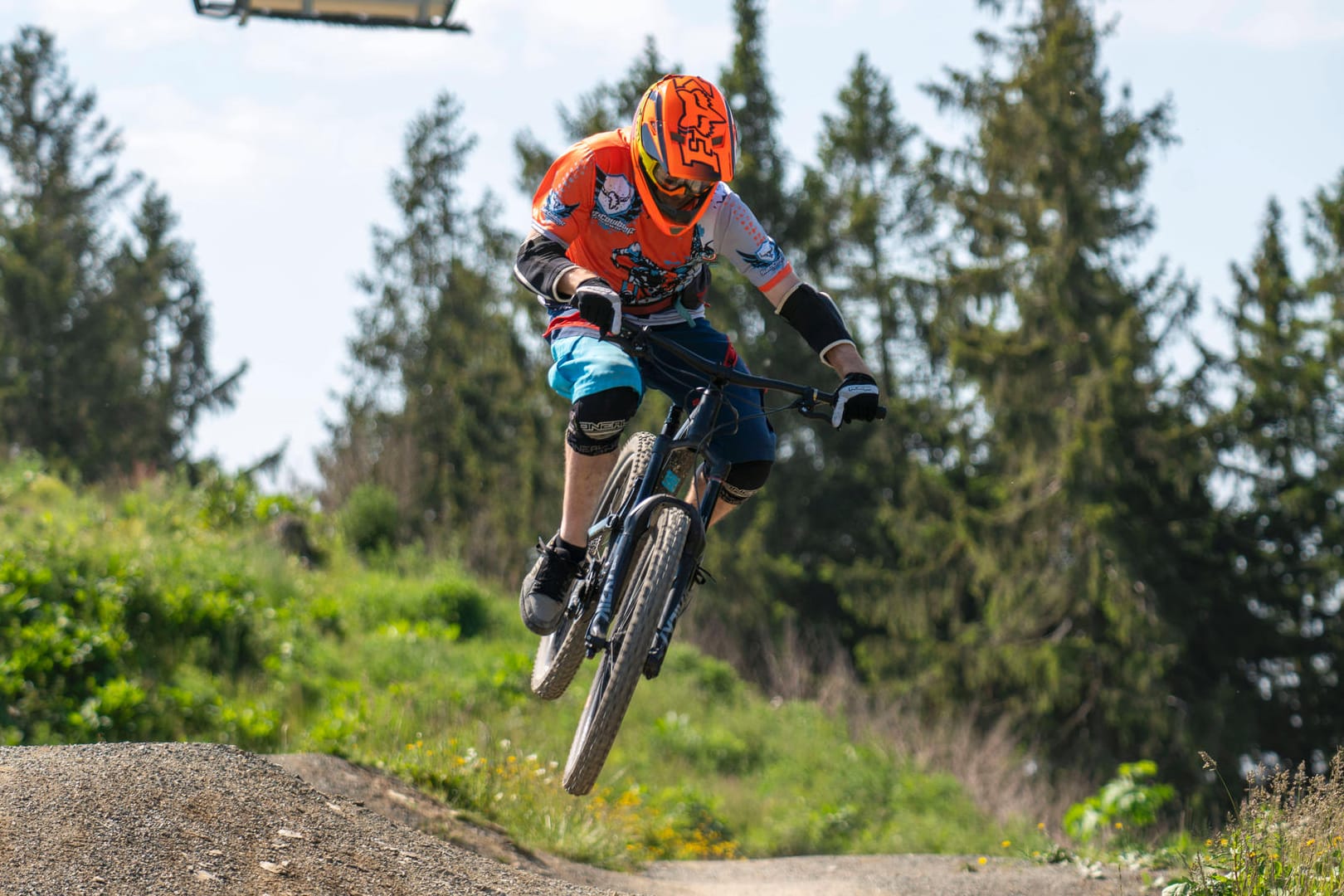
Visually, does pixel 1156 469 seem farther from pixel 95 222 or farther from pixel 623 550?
pixel 95 222

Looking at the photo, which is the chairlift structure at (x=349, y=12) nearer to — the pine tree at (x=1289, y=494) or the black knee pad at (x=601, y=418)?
the black knee pad at (x=601, y=418)

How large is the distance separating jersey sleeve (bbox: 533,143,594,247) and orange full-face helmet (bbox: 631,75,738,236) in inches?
10.5

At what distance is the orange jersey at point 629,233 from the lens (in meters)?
5.54

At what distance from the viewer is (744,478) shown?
5707 mm

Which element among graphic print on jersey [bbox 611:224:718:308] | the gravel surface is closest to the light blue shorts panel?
graphic print on jersey [bbox 611:224:718:308]

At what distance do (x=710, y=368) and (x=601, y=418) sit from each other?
1.86 feet

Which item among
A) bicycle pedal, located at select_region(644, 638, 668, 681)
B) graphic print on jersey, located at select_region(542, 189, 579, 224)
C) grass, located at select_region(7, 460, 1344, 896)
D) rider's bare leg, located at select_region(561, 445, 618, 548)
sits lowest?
grass, located at select_region(7, 460, 1344, 896)

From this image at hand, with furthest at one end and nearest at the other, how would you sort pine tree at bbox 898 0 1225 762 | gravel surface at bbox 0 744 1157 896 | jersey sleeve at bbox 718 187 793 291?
pine tree at bbox 898 0 1225 762, jersey sleeve at bbox 718 187 793 291, gravel surface at bbox 0 744 1157 896

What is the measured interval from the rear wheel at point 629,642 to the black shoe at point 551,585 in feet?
2.05

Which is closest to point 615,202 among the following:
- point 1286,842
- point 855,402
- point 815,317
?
point 815,317

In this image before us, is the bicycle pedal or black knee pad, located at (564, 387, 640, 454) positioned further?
black knee pad, located at (564, 387, 640, 454)

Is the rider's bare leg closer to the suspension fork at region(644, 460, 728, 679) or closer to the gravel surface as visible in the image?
the suspension fork at region(644, 460, 728, 679)

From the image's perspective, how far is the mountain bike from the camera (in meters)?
5.01

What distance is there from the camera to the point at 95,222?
3678cm
